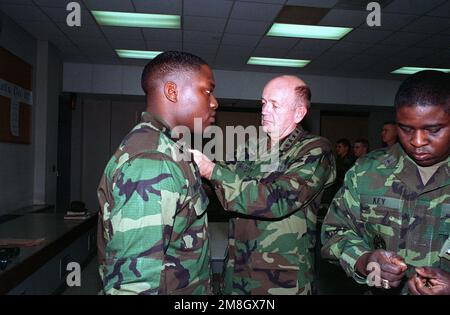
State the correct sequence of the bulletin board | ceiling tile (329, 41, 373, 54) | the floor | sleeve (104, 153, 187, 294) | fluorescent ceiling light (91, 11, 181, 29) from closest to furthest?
sleeve (104, 153, 187, 294) < the floor < the bulletin board < fluorescent ceiling light (91, 11, 181, 29) < ceiling tile (329, 41, 373, 54)

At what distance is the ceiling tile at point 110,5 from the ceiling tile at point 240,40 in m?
1.40

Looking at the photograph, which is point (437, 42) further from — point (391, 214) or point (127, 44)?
point (391, 214)

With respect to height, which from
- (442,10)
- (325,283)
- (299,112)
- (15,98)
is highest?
(442,10)

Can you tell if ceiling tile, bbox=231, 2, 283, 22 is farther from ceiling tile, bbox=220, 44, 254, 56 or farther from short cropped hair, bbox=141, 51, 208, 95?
short cropped hair, bbox=141, 51, 208, 95

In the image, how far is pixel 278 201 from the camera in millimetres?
1317

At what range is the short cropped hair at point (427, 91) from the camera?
1.07 meters

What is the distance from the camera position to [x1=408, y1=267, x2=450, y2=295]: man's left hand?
2.93 ft

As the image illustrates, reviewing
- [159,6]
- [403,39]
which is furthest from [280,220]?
[403,39]

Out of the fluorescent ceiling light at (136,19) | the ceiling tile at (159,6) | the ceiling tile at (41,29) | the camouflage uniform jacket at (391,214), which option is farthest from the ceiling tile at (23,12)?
the camouflage uniform jacket at (391,214)

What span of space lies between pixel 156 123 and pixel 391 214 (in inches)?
34.0

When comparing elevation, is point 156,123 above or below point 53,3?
A: below

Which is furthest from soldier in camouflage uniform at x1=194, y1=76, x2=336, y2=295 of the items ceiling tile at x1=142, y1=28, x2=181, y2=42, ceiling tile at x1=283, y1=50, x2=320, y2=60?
ceiling tile at x1=283, y1=50, x2=320, y2=60

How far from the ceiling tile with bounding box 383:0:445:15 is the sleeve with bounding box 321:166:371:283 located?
320 cm

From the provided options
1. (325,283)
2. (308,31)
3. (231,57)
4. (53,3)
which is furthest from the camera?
(231,57)
